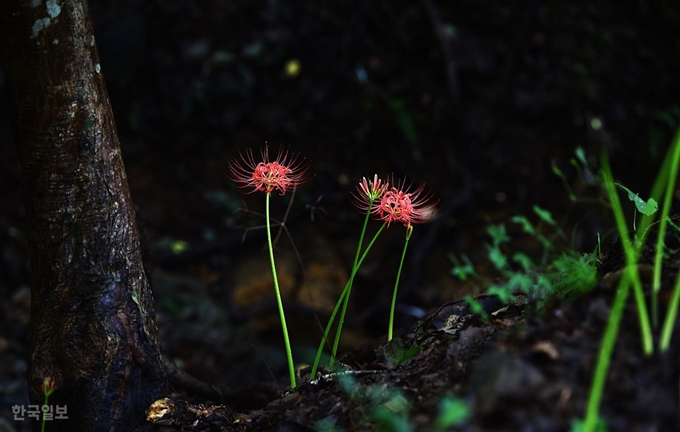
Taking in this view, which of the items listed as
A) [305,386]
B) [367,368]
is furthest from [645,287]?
[305,386]

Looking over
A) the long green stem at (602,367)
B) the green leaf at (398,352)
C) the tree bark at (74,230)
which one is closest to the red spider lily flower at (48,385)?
the tree bark at (74,230)

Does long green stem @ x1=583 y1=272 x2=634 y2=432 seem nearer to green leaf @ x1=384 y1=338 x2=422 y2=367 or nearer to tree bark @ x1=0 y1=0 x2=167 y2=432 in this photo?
green leaf @ x1=384 y1=338 x2=422 y2=367

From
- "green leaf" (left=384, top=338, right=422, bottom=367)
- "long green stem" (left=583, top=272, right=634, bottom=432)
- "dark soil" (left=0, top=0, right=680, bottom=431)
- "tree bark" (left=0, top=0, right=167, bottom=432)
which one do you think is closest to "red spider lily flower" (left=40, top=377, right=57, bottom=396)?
"tree bark" (left=0, top=0, right=167, bottom=432)

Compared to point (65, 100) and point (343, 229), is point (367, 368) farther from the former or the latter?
point (343, 229)

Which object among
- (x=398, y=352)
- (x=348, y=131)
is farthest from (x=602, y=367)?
(x=348, y=131)

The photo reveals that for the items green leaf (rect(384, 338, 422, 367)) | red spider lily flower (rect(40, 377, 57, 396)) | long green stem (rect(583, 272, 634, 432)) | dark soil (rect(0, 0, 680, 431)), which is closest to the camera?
long green stem (rect(583, 272, 634, 432))

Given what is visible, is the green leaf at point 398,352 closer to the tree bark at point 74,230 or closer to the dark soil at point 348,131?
the tree bark at point 74,230
